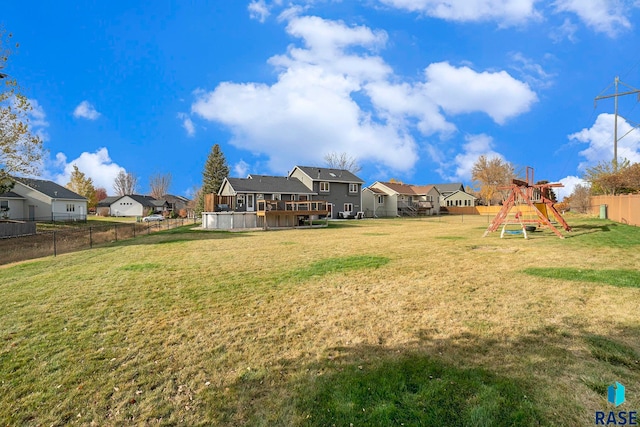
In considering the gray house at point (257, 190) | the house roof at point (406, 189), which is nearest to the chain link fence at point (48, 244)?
the gray house at point (257, 190)

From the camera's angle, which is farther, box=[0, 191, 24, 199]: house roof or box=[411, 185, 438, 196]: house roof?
box=[411, 185, 438, 196]: house roof

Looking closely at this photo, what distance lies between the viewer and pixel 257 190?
1361 inches

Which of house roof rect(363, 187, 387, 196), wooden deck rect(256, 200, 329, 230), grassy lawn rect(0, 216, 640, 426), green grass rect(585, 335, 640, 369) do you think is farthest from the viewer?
house roof rect(363, 187, 387, 196)

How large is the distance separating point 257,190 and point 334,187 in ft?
37.1

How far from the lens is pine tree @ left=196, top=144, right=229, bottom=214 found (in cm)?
5144

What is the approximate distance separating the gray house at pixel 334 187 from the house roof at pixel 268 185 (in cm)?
125

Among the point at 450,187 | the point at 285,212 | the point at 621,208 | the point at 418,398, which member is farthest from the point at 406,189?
the point at 418,398

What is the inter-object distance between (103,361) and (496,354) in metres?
4.88

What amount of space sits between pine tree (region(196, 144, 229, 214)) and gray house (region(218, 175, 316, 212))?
632 inches

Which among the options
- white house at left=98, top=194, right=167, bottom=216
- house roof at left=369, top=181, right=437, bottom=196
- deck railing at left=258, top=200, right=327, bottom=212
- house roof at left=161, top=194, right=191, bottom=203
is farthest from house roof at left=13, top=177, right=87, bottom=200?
house roof at left=369, top=181, right=437, bottom=196

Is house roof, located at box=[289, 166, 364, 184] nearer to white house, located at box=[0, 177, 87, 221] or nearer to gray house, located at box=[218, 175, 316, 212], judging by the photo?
gray house, located at box=[218, 175, 316, 212]

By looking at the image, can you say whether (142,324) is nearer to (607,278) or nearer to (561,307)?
(561,307)

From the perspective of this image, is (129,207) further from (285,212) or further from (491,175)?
(491,175)

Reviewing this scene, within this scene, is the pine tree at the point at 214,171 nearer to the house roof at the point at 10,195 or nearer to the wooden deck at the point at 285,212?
the house roof at the point at 10,195
